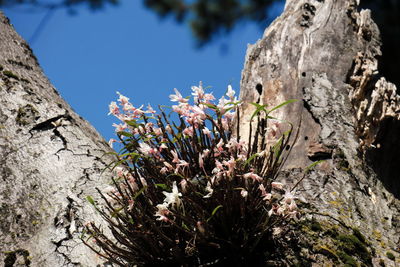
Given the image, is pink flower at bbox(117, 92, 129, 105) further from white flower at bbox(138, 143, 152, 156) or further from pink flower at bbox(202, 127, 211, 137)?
pink flower at bbox(202, 127, 211, 137)

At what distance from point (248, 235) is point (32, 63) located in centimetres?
264

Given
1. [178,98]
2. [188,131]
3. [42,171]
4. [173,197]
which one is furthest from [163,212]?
[42,171]

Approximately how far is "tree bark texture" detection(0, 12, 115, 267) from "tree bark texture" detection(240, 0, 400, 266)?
1.16 m

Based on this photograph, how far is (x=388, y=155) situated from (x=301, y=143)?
2070 mm

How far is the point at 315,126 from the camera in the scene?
332 centimetres

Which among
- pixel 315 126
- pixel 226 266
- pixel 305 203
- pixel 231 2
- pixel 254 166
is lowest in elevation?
pixel 226 266

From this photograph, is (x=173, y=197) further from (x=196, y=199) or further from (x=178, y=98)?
(x=178, y=98)

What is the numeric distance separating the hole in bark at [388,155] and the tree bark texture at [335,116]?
0.04 ft

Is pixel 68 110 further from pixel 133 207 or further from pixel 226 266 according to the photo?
pixel 226 266

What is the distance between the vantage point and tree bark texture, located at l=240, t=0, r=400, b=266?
2598mm

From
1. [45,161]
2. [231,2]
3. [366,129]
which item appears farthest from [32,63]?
[231,2]

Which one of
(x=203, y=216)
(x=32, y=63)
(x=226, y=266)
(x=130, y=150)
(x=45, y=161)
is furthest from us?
(x=32, y=63)

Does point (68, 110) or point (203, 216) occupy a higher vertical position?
point (68, 110)

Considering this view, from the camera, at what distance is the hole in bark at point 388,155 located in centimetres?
452
